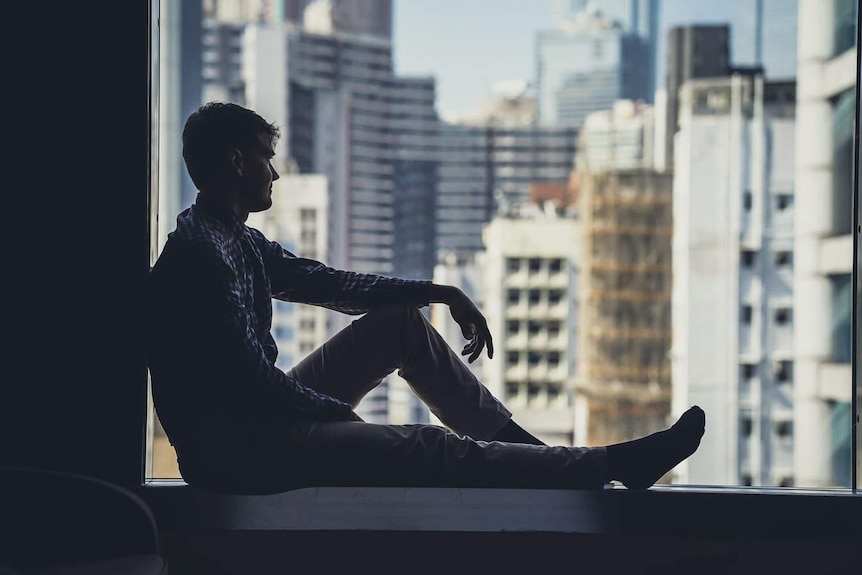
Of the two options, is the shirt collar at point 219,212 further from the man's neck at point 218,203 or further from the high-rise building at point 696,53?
the high-rise building at point 696,53

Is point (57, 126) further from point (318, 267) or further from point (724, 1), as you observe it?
point (724, 1)

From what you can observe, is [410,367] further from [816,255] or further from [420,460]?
[816,255]

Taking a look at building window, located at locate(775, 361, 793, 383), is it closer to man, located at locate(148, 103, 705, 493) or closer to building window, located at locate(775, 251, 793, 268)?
building window, located at locate(775, 251, 793, 268)

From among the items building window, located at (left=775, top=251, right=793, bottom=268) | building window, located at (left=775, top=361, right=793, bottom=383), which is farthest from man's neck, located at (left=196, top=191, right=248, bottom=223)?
building window, located at (left=775, top=361, right=793, bottom=383)

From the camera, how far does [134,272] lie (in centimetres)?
179

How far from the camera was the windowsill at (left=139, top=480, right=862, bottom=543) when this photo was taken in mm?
1641

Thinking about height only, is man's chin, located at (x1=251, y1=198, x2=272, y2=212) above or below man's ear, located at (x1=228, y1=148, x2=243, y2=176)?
below

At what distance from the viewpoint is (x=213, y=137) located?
63.5 inches

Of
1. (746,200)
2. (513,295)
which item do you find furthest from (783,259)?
(513,295)

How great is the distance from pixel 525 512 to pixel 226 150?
824mm

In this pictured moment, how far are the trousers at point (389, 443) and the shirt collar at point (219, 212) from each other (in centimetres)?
26

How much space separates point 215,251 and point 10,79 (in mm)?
621

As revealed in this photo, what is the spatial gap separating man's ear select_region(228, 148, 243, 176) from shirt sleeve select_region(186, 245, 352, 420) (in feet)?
0.66

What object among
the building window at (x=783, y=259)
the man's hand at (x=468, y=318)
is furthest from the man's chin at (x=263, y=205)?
the building window at (x=783, y=259)
